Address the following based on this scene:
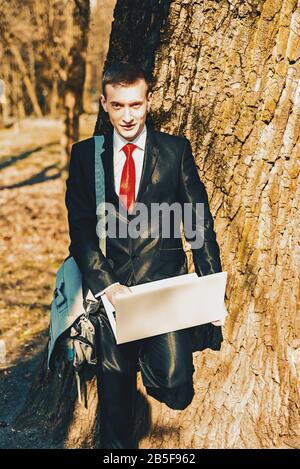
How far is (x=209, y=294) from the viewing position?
112 inches

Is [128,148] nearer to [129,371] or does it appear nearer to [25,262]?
[129,371]

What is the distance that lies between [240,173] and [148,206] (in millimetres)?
556

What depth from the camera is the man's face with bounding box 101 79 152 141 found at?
114 inches

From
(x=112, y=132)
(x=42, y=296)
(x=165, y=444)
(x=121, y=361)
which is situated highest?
(x=112, y=132)

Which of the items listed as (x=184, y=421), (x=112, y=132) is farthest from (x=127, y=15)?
(x=184, y=421)

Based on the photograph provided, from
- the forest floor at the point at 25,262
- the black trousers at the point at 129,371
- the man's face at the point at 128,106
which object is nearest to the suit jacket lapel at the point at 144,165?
the man's face at the point at 128,106

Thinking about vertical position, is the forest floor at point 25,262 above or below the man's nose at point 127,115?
below

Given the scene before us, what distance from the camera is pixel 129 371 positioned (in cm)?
324

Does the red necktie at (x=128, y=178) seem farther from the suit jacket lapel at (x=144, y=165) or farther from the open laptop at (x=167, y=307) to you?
the open laptop at (x=167, y=307)

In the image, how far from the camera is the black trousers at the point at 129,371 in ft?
10.3

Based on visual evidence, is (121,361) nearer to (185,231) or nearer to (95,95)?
(185,231)

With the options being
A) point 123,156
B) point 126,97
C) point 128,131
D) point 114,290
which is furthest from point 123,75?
point 114,290
